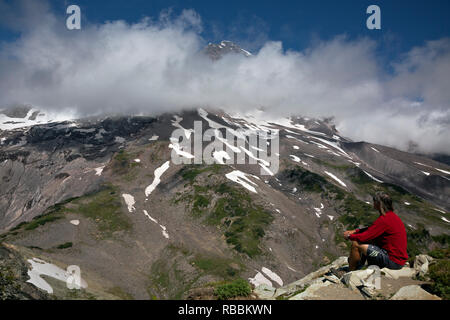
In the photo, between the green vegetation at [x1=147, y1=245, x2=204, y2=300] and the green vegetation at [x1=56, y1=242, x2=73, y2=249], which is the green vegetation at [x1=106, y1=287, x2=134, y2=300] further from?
the green vegetation at [x1=56, y1=242, x2=73, y2=249]

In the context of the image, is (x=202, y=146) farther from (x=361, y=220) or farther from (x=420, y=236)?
(x=420, y=236)

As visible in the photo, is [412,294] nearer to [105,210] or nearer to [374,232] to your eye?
[374,232]

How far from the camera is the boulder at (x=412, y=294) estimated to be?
11.1 m

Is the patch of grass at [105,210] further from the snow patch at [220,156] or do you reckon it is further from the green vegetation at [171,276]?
the snow patch at [220,156]

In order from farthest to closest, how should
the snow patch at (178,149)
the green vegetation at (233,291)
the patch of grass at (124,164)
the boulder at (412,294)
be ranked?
the snow patch at (178,149), the patch of grass at (124,164), the green vegetation at (233,291), the boulder at (412,294)

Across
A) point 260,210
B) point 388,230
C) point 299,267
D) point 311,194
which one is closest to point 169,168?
point 260,210

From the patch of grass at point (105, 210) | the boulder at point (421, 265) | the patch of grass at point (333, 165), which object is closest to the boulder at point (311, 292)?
the boulder at point (421, 265)

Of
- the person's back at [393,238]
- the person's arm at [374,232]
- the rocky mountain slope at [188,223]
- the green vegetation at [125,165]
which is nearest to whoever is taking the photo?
the person's back at [393,238]

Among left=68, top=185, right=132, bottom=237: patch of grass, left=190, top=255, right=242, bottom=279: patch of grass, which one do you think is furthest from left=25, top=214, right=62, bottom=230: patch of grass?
left=190, top=255, right=242, bottom=279: patch of grass

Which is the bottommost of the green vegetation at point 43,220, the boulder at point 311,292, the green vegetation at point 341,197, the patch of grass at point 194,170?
the green vegetation at point 341,197

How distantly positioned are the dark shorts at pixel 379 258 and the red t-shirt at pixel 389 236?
8.3 inches

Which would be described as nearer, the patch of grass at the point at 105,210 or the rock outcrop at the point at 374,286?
the rock outcrop at the point at 374,286

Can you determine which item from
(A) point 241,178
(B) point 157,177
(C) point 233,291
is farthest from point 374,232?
(B) point 157,177

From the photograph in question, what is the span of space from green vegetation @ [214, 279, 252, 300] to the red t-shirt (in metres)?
5.65
